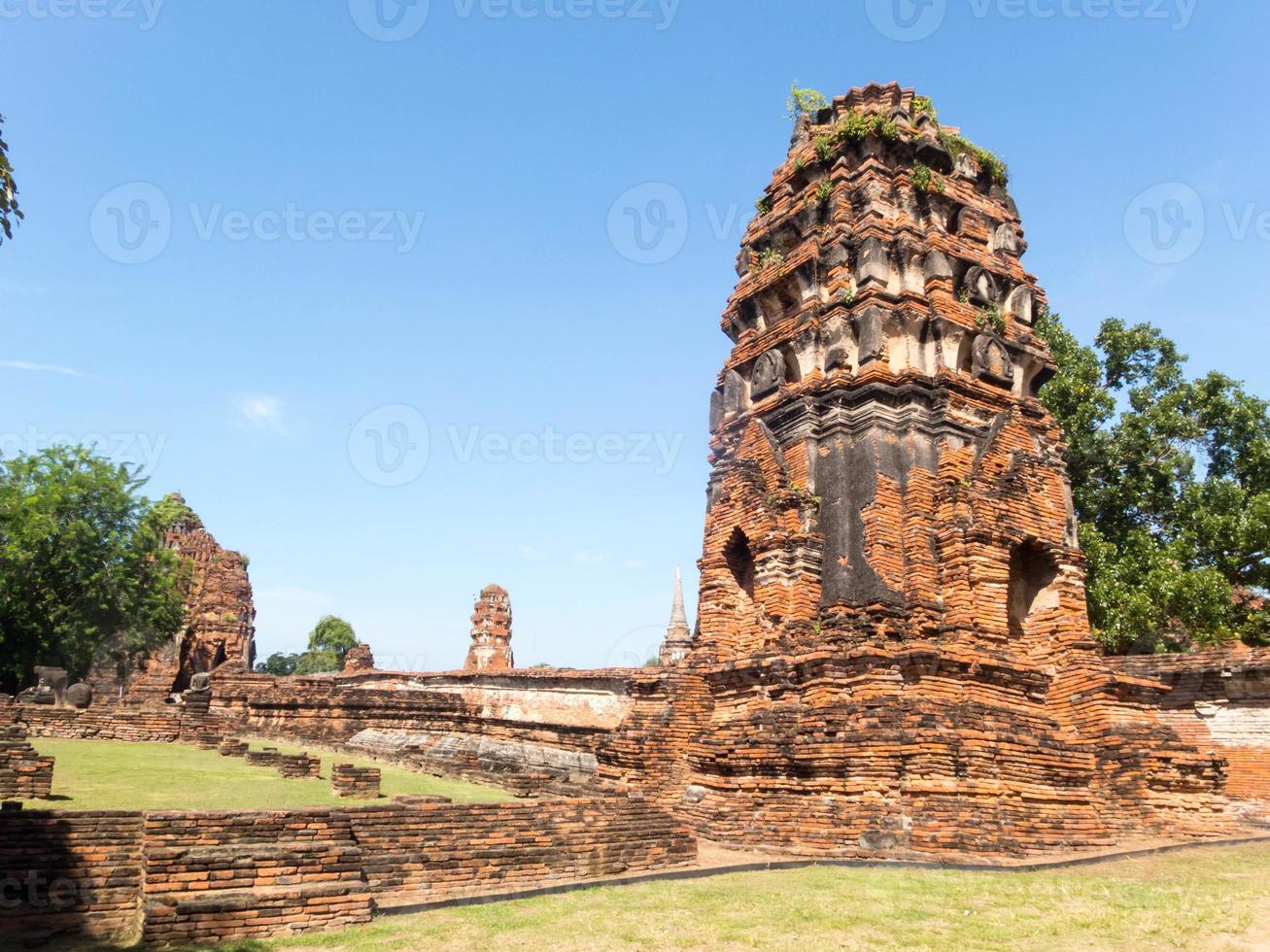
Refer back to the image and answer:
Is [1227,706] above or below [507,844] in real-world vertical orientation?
above

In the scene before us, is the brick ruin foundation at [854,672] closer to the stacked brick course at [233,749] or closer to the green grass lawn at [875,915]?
the stacked brick course at [233,749]

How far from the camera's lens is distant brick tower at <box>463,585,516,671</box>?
34.3m

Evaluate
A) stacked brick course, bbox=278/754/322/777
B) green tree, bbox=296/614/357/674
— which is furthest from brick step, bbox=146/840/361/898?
green tree, bbox=296/614/357/674

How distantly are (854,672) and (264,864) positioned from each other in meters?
7.31

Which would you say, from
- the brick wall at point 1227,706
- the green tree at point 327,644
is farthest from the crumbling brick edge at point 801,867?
the green tree at point 327,644

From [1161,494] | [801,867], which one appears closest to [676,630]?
[1161,494]

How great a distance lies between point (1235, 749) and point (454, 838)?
1277 centimetres

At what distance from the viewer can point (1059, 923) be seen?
7.08 m

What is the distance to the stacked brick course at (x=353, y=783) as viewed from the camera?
1214 cm

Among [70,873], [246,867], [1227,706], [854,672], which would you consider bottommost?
[70,873]

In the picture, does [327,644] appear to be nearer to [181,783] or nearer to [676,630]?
[676,630]

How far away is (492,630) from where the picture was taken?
113 feet

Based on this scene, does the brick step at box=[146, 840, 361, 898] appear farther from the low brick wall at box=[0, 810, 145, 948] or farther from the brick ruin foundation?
the low brick wall at box=[0, 810, 145, 948]

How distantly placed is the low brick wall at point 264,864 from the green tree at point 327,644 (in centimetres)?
6452
